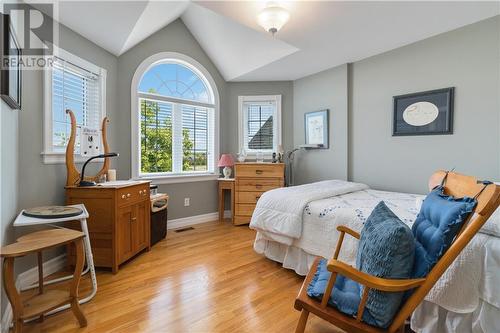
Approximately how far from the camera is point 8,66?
1564 millimetres

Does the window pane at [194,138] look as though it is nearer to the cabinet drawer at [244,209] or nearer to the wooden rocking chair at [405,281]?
the cabinet drawer at [244,209]

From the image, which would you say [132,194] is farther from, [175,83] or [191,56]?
[191,56]

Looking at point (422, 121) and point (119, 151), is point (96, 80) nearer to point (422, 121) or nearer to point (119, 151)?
point (119, 151)

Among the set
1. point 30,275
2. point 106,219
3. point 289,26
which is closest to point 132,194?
point 106,219

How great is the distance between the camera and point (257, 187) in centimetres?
387

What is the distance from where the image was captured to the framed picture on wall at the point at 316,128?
375 centimetres

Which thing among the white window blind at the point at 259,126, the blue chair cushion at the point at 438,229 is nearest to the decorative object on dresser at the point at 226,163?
the white window blind at the point at 259,126

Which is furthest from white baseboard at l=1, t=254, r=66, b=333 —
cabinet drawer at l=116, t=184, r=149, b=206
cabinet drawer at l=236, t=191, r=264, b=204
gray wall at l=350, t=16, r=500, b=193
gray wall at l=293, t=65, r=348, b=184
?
gray wall at l=350, t=16, r=500, b=193

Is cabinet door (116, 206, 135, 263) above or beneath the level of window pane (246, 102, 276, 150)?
beneath

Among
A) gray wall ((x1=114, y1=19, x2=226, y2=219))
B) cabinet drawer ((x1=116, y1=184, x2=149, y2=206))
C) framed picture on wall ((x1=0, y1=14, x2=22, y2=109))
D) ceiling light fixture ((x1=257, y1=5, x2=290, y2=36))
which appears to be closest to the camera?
framed picture on wall ((x1=0, y1=14, x2=22, y2=109))

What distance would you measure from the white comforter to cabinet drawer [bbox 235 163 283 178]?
3.94 feet

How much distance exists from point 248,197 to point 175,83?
2.10 meters

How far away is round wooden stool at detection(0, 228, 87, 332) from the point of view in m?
1.34

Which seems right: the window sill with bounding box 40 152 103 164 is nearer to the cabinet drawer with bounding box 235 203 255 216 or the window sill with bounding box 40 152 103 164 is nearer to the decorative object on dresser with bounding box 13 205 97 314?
the decorative object on dresser with bounding box 13 205 97 314
